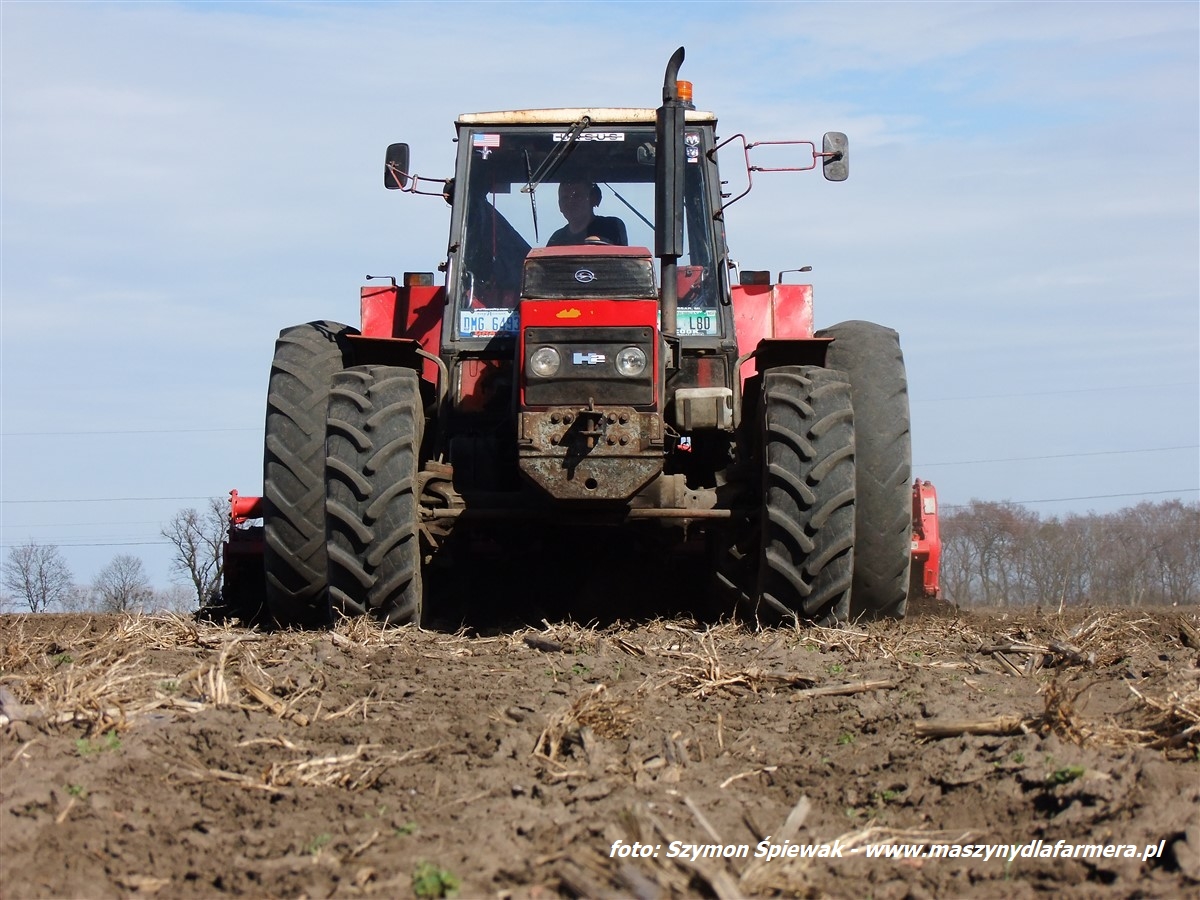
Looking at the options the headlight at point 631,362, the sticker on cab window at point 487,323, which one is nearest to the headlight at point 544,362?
the headlight at point 631,362

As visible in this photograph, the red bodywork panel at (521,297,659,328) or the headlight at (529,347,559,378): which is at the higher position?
the red bodywork panel at (521,297,659,328)

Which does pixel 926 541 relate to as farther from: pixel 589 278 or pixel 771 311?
pixel 589 278

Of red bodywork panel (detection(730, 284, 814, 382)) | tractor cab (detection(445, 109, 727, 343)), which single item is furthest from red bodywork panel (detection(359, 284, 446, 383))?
red bodywork panel (detection(730, 284, 814, 382))

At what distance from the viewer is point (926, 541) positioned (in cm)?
1048

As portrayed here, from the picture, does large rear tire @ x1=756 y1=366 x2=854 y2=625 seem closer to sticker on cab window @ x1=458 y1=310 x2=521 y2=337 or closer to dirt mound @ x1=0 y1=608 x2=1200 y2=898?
dirt mound @ x1=0 y1=608 x2=1200 y2=898

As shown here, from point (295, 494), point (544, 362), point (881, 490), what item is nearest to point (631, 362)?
point (544, 362)

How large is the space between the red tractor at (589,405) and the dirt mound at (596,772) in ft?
2.95

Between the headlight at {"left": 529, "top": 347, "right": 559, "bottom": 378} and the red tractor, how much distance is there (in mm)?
14

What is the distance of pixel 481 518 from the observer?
7.23 m

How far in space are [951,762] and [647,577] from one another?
4394 millimetres

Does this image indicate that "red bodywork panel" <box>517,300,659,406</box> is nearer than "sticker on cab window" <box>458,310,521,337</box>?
Yes

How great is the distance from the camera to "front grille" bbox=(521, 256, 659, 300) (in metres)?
7.30

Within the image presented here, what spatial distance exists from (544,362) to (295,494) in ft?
4.67

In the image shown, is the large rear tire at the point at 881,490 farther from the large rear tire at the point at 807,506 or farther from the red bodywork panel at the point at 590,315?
the red bodywork panel at the point at 590,315
